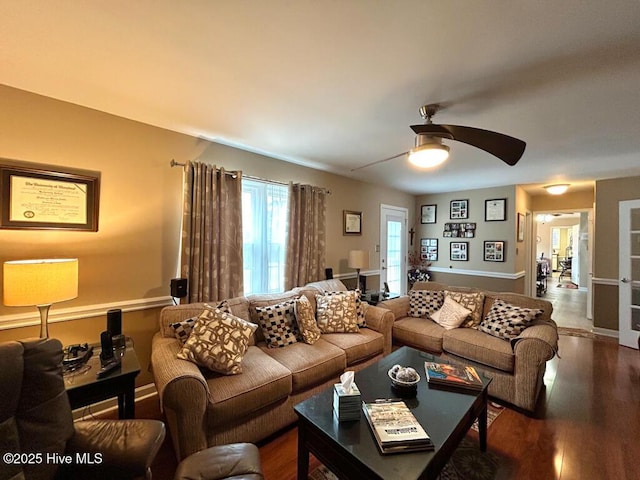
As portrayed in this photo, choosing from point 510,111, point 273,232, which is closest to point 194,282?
point 273,232

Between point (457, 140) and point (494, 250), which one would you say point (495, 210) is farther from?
point (457, 140)

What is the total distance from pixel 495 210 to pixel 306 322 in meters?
4.44

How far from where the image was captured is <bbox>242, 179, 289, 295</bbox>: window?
312 centimetres

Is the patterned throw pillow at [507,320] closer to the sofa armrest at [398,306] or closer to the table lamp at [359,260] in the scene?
the sofa armrest at [398,306]

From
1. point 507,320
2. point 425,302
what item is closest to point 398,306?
point 425,302

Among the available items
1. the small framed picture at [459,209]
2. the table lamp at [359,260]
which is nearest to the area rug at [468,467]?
the table lamp at [359,260]

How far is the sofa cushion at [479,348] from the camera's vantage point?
2337mm

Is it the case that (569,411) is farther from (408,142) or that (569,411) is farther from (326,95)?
(326,95)

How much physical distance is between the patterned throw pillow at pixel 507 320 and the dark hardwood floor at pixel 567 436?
63 centimetres

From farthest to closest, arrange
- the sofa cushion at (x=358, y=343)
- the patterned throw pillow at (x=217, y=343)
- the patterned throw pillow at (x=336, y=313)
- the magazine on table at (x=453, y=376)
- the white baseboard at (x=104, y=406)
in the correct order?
the patterned throw pillow at (x=336, y=313) < the sofa cushion at (x=358, y=343) < the white baseboard at (x=104, y=406) < the patterned throw pillow at (x=217, y=343) < the magazine on table at (x=453, y=376)

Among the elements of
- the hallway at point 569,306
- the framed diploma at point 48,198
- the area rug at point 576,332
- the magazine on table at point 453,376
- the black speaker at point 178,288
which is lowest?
the area rug at point 576,332

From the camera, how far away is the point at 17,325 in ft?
6.18

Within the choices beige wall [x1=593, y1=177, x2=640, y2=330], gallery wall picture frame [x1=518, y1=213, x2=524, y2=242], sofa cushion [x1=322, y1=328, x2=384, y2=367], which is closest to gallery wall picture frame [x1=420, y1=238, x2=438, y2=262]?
gallery wall picture frame [x1=518, y1=213, x2=524, y2=242]

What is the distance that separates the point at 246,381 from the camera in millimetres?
1805
